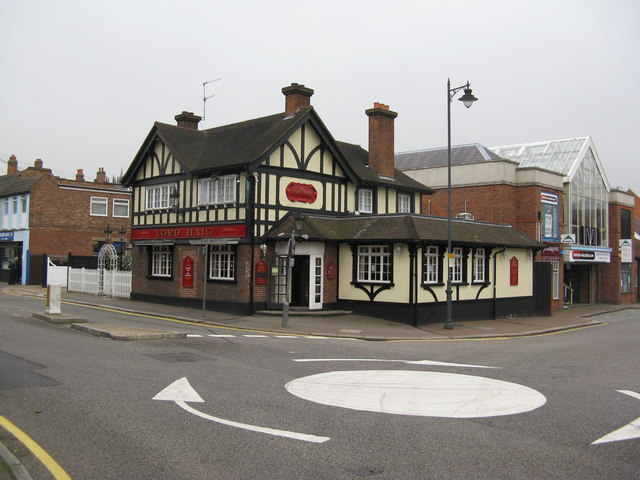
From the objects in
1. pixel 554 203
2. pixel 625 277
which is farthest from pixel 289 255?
pixel 625 277

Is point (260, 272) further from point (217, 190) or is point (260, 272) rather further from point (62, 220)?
point (62, 220)

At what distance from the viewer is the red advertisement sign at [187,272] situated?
82.5ft

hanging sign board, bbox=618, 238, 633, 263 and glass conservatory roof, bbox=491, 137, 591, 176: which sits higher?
glass conservatory roof, bbox=491, 137, 591, 176

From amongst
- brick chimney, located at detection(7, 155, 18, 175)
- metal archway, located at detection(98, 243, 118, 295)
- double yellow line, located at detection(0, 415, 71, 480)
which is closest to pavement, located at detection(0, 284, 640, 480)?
metal archway, located at detection(98, 243, 118, 295)

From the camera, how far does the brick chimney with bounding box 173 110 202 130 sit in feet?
97.7

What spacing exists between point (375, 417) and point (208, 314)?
619 inches

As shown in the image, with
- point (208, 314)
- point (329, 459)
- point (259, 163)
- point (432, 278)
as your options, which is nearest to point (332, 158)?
point (259, 163)

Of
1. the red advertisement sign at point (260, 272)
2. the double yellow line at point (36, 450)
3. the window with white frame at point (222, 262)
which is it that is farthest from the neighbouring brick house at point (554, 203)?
the double yellow line at point (36, 450)

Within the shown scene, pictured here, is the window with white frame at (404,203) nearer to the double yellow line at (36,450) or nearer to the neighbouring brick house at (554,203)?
the neighbouring brick house at (554,203)

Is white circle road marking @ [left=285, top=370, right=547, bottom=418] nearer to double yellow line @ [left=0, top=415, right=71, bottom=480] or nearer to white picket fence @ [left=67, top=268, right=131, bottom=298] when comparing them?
double yellow line @ [left=0, top=415, right=71, bottom=480]

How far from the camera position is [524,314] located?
2820 cm

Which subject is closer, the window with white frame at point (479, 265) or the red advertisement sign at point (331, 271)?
the red advertisement sign at point (331, 271)

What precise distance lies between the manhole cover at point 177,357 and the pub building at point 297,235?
7286mm

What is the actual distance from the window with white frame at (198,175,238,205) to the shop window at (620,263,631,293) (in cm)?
3111
